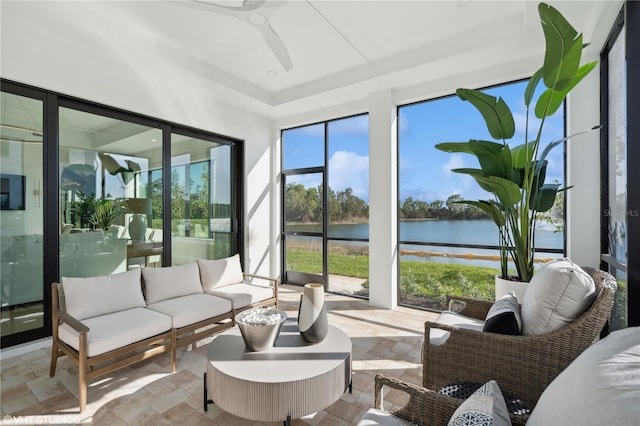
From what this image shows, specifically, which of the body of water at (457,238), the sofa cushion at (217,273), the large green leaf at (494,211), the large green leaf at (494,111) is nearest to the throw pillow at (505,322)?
the large green leaf at (494,211)

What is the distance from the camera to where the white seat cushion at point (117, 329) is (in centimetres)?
218

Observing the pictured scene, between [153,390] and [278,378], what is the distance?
4.07 ft

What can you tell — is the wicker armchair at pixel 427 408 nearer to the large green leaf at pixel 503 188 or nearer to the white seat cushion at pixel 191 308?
the large green leaf at pixel 503 188

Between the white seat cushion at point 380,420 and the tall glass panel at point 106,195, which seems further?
the tall glass panel at point 106,195

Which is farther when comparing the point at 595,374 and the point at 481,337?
the point at 481,337

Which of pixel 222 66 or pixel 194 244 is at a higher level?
pixel 222 66

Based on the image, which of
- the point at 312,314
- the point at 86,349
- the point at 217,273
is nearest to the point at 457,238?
the point at 312,314

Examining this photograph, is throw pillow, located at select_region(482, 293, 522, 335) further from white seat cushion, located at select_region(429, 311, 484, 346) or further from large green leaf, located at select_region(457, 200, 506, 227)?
large green leaf, located at select_region(457, 200, 506, 227)

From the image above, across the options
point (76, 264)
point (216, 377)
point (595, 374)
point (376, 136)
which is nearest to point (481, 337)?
point (595, 374)

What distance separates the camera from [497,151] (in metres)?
2.66

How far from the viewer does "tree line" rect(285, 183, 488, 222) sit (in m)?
3.93

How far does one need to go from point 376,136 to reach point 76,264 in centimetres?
400

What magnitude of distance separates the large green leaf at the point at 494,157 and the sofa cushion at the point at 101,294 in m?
3.42

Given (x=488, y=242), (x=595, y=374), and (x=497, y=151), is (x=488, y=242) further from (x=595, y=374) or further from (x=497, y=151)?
(x=595, y=374)
